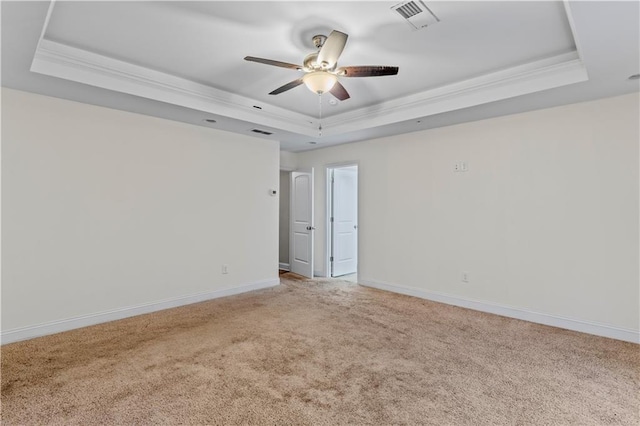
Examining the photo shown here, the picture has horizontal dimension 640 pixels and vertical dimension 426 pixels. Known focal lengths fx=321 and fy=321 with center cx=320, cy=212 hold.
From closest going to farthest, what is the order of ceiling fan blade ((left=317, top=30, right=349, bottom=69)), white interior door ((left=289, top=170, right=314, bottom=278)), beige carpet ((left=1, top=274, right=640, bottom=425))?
1. beige carpet ((left=1, top=274, right=640, bottom=425))
2. ceiling fan blade ((left=317, top=30, right=349, bottom=69))
3. white interior door ((left=289, top=170, right=314, bottom=278))

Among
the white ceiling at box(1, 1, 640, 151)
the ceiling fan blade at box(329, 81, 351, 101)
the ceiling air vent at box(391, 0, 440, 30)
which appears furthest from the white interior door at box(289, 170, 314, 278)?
the ceiling air vent at box(391, 0, 440, 30)

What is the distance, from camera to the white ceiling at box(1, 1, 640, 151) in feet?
7.38

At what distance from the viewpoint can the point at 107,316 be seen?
3682 mm

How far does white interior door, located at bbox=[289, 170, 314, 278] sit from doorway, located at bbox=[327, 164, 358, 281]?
36 centimetres

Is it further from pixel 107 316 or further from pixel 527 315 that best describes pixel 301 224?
pixel 527 315

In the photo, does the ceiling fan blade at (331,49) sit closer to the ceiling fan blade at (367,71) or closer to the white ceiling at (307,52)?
the ceiling fan blade at (367,71)

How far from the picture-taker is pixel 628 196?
3.20m

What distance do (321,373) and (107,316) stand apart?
271cm

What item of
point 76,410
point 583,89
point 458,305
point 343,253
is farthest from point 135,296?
point 583,89

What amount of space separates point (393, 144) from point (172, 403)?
4.30 meters

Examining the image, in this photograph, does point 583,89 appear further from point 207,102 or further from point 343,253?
point 343,253

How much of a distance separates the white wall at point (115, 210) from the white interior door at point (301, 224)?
1.11 meters

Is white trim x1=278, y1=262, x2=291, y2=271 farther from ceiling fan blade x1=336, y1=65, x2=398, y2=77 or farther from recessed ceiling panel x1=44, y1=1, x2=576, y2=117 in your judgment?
ceiling fan blade x1=336, y1=65, x2=398, y2=77

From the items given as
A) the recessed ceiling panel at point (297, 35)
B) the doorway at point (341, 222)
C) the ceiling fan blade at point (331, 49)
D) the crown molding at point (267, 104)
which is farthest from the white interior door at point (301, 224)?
the ceiling fan blade at point (331, 49)
